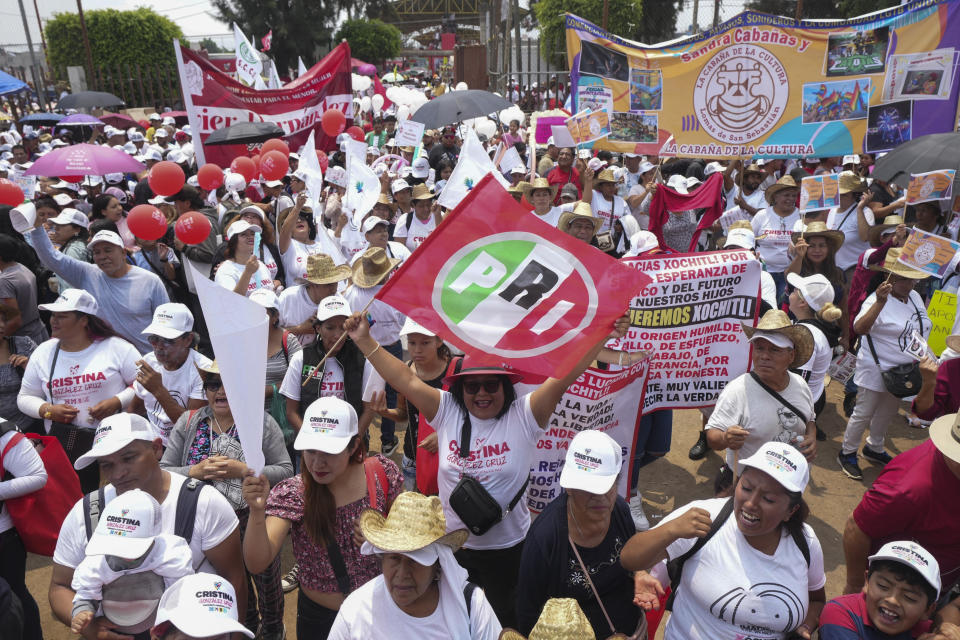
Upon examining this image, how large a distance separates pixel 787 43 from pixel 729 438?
5.76m

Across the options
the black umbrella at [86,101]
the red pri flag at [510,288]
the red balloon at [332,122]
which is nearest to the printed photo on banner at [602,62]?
the red balloon at [332,122]

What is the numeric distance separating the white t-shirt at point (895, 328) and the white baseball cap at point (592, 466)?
12.0ft

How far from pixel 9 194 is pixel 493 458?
18.9ft

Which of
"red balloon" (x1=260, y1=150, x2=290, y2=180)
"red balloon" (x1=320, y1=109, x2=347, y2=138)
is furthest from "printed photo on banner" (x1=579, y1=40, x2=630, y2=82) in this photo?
"red balloon" (x1=320, y1=109, x2=347, y2=138)

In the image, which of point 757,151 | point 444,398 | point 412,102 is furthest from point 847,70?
point 412,102

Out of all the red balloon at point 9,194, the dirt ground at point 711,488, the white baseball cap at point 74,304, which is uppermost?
the red balloon at point 9,194

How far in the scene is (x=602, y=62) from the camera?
8469 mm

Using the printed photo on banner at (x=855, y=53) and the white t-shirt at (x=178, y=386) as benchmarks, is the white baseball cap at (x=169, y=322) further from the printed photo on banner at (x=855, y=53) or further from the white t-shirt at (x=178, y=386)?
the printed photo on banner at (x=855, y=53)

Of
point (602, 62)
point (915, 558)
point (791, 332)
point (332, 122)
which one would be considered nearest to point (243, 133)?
point (332, 122)

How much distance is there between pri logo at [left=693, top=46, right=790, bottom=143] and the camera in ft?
25.5

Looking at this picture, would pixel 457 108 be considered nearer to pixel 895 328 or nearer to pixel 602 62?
pixel 602 62

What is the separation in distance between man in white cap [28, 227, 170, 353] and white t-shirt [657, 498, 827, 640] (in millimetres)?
4578

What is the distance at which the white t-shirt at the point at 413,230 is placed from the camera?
27.2 feet

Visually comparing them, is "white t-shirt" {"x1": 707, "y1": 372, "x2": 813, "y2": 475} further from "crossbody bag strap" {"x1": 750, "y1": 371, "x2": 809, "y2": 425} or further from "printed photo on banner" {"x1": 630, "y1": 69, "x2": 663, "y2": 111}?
"printed photo on banner" {"x1": 630, "y1": 69, "x2": 663, "y2": 111}
